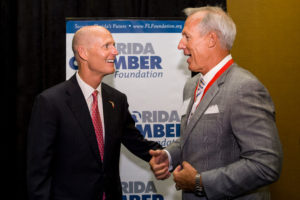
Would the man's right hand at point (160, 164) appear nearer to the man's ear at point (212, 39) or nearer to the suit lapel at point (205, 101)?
the suit lapel at point (205, 101)

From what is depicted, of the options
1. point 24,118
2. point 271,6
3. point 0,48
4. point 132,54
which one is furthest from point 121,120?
point 271,6

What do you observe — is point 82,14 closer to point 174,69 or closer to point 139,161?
point 174,69

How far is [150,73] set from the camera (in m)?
3.31

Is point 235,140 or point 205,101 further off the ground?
point 205,101

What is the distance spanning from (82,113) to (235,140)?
3.33 feet

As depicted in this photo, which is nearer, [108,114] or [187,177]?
[187,177]

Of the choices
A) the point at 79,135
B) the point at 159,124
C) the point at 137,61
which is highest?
the point at 137,61

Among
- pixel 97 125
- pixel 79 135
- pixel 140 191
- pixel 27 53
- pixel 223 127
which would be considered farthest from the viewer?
pixel 27 53

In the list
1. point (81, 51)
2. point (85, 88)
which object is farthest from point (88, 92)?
point (81, 51)

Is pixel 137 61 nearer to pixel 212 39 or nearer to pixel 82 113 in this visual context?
pixel 82 113

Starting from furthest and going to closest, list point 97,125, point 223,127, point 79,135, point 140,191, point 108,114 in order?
point 140,191 → point 108,114 → point 97,125 → point 79,135 → point 223,127

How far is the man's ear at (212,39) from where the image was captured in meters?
1.91

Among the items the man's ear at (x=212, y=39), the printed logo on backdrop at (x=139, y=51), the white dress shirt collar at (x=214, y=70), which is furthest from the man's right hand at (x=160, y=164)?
the printed logo on backdrop at (x=139, y=51)

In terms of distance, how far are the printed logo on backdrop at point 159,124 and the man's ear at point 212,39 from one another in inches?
57.8
